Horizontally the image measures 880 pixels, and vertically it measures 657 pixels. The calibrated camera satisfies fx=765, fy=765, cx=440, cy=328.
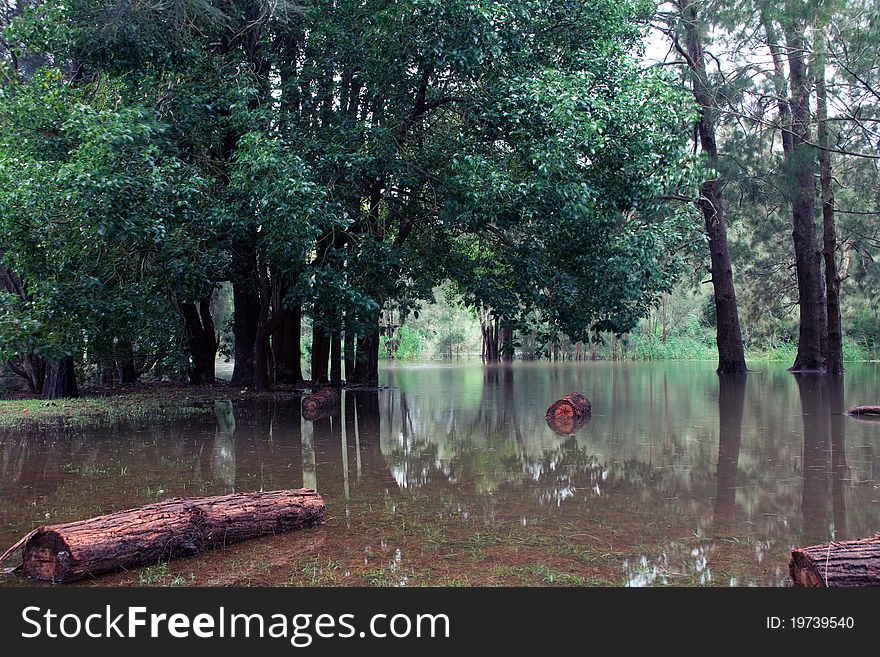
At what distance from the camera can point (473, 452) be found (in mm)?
9086

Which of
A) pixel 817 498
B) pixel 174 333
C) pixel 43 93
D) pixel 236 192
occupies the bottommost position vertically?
pixel 817 498

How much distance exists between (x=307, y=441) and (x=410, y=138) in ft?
25.4

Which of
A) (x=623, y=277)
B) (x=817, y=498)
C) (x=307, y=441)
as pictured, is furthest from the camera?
(x=623, y=277)

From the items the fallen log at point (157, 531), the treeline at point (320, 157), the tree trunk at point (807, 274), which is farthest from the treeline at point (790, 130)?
the fallen log at point (157, 531)

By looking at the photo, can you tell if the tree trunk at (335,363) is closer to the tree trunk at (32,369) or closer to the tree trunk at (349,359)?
the tree trunk at (349,359)

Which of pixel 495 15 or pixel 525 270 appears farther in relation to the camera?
pixel 525 270

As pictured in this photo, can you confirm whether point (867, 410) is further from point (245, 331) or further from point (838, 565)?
point (245, 331)

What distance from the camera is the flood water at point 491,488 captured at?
4.50m

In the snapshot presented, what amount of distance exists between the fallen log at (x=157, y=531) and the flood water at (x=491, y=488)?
0.12 meters

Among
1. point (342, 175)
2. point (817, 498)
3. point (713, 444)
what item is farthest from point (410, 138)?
point (817, 498)

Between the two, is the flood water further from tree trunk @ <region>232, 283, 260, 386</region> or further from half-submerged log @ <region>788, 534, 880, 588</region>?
tree trunk @ <region>232, 283, 260, 386</region>

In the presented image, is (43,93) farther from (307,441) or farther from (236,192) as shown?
(307,441)

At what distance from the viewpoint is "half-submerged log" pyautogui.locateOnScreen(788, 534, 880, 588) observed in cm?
380

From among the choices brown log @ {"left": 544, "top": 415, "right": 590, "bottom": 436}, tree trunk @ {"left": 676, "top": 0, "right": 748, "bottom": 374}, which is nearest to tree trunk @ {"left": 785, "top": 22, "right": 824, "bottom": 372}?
tree trunk @ {"left": 676, "top": 0, "right": 748, "bottom": 374}
